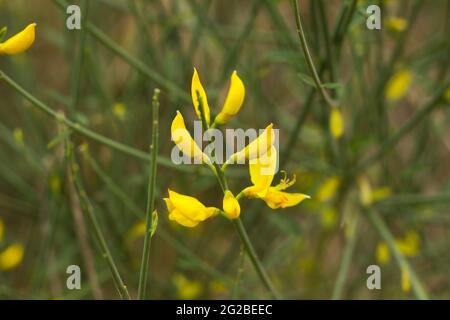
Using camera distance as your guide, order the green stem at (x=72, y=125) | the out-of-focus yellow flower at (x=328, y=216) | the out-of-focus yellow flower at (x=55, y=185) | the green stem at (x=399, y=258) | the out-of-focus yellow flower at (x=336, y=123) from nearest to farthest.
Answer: the green stem at (x=72, y=125), the green stem at (x=399, y=258), the out-of-focus yellow flower at (x=336, y=123), the out-of-focus yellow flower at (x=55, y=185), the out-of-focus yellow flower at (x=328, y=216)

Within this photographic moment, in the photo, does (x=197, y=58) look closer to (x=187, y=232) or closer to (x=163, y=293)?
(x=187, y=232)

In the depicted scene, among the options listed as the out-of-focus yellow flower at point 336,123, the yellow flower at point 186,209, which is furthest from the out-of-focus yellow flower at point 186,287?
the yellow flower at point 186,209

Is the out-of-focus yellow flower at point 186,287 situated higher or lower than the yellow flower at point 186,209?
higher

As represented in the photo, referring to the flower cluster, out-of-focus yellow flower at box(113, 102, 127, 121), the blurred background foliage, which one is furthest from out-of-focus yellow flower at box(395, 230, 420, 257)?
the flower cluster

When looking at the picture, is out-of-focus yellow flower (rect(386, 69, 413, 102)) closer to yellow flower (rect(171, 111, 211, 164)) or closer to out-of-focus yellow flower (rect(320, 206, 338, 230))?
out-of-focus yellow flower (rect(320, 206, 338, 230))

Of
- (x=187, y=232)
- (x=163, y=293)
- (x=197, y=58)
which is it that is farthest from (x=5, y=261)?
(x=197, y=58)

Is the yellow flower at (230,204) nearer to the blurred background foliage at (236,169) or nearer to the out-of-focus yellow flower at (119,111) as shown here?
the blurred background foliage at (236,169)
